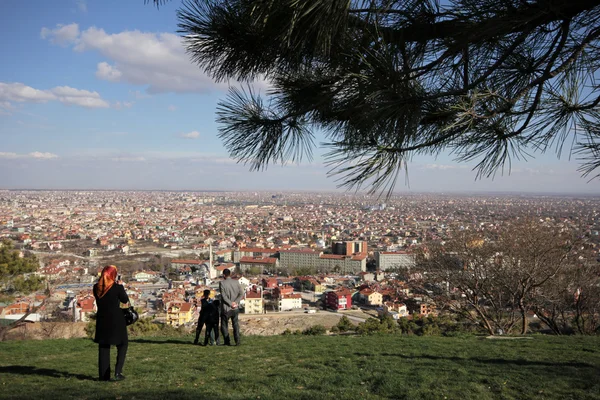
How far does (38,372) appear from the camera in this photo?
4238 mm

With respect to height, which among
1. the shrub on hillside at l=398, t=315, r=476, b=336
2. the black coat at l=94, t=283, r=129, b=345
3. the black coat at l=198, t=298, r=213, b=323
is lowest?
the shrub on hillside at l=398, t=315, r=476, b=336

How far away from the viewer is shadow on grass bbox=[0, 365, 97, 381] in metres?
3.95

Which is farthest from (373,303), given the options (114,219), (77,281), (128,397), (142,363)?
(114,219)

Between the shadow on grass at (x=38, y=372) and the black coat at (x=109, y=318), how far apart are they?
0.64 meters

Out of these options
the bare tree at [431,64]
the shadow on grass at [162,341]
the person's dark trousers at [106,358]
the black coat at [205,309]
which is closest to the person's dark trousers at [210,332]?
the black coat at [205,309]

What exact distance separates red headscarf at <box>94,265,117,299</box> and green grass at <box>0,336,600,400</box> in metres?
0.74

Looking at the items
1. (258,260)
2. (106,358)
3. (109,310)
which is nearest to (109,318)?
(109,310)

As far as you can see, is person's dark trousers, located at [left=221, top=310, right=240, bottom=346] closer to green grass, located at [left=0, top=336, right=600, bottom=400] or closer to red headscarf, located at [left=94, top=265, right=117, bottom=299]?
green grass, located at [left=0, top=336, right=600, bottom=400]

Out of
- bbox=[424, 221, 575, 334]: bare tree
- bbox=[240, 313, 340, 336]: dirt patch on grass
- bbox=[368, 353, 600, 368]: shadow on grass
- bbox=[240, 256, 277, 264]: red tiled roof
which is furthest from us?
bbox=[240, 256, 277, 264]: red tiled roof

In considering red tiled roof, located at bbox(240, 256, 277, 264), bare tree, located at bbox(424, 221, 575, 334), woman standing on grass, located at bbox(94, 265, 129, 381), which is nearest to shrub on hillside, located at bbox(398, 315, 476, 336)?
bare tree, located at bbox(424, 221, 575, 334)

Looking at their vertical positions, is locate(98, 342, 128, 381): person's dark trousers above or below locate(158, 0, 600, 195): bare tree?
below

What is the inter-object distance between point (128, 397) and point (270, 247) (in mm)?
42526

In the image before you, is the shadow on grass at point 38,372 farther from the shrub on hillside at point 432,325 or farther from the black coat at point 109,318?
the shrub on hillside at point 432,325

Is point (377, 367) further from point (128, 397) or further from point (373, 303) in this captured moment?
point (373, 303)
